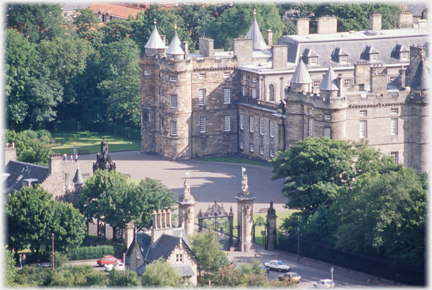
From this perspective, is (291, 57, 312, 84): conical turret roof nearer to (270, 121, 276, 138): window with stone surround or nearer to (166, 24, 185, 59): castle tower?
(270, 121, 276, 138): window with stone surround

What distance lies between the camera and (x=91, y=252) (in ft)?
301

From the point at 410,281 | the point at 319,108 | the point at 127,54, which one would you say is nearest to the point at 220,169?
the point at 319,108

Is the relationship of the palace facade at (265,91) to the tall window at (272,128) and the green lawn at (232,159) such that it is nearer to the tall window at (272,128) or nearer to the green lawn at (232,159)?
the tall window at (272,128)

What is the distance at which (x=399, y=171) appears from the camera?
3615 inches

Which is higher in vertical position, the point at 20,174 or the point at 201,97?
the point at 201,97

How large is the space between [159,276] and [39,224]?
16105mm

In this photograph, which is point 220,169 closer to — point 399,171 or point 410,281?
point 399,171

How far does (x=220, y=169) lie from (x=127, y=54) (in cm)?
3196

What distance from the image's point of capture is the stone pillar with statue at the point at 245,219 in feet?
302

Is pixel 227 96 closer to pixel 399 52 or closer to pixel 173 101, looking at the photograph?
pixel 173 101

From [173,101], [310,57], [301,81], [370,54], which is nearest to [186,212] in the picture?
[301,81]

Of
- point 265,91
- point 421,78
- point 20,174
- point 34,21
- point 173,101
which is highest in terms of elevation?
point 34,21

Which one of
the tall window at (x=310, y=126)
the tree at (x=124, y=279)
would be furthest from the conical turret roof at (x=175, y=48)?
the tree at (x=124, y=279)

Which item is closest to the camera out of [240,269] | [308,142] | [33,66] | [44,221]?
[240,269]
